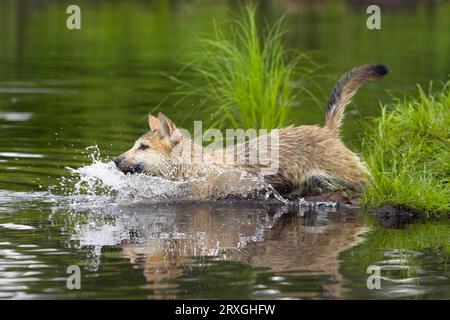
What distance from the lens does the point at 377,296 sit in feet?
28.4

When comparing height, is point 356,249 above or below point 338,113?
below

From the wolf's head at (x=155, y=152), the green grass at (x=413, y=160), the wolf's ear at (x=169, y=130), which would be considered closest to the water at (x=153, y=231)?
the wolf's head at (x=155, y=152)

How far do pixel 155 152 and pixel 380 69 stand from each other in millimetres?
2955

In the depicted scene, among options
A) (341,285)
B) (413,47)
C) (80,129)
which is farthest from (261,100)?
(413,47)

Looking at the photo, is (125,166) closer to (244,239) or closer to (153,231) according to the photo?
(153,231)

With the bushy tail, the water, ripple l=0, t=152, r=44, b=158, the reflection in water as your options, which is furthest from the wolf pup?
ripple l=0, t=152, r=44, b=158

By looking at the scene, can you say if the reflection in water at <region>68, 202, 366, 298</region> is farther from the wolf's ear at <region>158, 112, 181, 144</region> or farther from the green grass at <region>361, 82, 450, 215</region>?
the wolf's ear at <region>158, 112, 181, 144</region>

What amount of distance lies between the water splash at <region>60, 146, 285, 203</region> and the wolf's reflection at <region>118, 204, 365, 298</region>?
0.21m

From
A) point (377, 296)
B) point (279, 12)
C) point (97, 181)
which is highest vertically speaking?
point (279, 12)

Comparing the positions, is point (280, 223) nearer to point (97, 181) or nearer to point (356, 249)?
point (356, 249)

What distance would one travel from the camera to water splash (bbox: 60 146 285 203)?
12562mm
